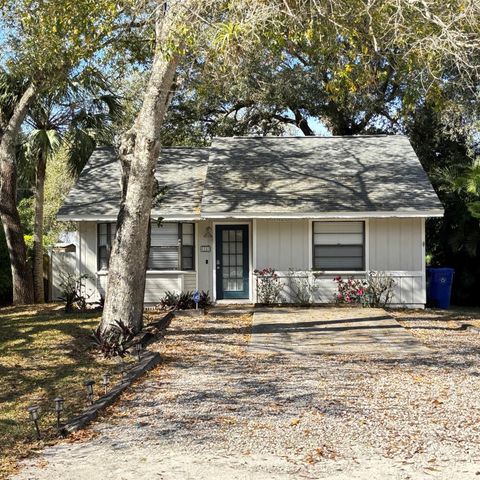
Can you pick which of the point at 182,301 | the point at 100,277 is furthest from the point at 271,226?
the point at 100,277

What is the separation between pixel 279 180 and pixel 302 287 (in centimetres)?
334

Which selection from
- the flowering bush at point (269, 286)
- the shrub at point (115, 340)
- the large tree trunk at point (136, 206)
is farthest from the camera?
the flowering bush at point (269, 286)

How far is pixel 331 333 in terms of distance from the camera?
42.9 ft

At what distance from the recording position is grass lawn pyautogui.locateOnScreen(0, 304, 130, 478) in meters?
6.62

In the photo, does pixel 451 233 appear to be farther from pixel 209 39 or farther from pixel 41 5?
pixel 41 5

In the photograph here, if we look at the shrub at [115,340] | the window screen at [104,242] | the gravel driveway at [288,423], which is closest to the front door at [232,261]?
the window screen at [104,242]

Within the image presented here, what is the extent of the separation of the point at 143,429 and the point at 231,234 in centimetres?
1250

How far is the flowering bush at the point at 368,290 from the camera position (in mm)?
17641

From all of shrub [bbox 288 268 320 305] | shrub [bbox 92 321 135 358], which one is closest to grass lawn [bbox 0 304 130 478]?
shrub [bbox 92 321 135 358]

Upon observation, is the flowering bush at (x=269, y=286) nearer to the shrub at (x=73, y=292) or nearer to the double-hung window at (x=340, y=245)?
the double-hung window at (x=340, y=245)

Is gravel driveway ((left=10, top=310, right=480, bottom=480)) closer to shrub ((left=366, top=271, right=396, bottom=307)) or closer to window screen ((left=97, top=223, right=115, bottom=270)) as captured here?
shrub ((left=366, top=271, right=396, bottom=307))

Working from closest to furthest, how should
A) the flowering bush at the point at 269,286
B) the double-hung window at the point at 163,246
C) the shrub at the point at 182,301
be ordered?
the shrub at the point at 182,301 < the flowering bush at the point at 269,286 < the double-hung window at the point at 163,246

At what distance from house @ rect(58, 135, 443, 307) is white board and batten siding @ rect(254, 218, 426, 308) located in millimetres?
27

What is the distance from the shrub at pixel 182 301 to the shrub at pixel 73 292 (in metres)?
2.07
